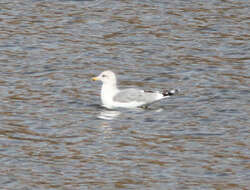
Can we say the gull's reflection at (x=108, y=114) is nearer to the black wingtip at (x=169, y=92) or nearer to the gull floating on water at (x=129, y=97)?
the gull floating on water at (x=129, y=97)

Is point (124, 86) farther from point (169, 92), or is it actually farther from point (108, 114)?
point (108, 114)

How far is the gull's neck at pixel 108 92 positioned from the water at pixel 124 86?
0.26 metres

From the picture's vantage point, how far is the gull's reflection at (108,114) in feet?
61.8

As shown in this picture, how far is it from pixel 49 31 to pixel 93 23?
175cm

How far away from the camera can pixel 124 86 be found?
2189 centimetres

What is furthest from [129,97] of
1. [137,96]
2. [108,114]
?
[108,114]

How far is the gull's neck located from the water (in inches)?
10.3

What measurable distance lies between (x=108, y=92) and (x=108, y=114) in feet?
3.67

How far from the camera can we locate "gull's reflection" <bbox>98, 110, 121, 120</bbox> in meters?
18.8

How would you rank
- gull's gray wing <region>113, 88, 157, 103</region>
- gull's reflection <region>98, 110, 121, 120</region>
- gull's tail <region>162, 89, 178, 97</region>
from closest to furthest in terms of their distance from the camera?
gull's reflection <region>98, 110, 121, 120</region> → gull's gray wing <region>113, 88, 157, 103</region> → gull's tail <region>162, 89, 178, 97</region>

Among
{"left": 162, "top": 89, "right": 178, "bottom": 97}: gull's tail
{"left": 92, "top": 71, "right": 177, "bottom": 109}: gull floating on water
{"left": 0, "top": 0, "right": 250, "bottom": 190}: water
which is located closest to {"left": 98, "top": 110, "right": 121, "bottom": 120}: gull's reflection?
{"left": 0, "top": 0, "right": 250, "bottom": 190}: water

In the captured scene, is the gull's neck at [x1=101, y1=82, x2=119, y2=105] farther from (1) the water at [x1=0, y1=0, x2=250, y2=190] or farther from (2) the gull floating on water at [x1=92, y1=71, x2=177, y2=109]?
(1) the water at [x1=0, y1=0, x2=250, y2=190]

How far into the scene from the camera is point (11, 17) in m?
27.7

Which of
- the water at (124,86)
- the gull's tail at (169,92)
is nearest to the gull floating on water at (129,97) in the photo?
the gull's tail at (169,92)
